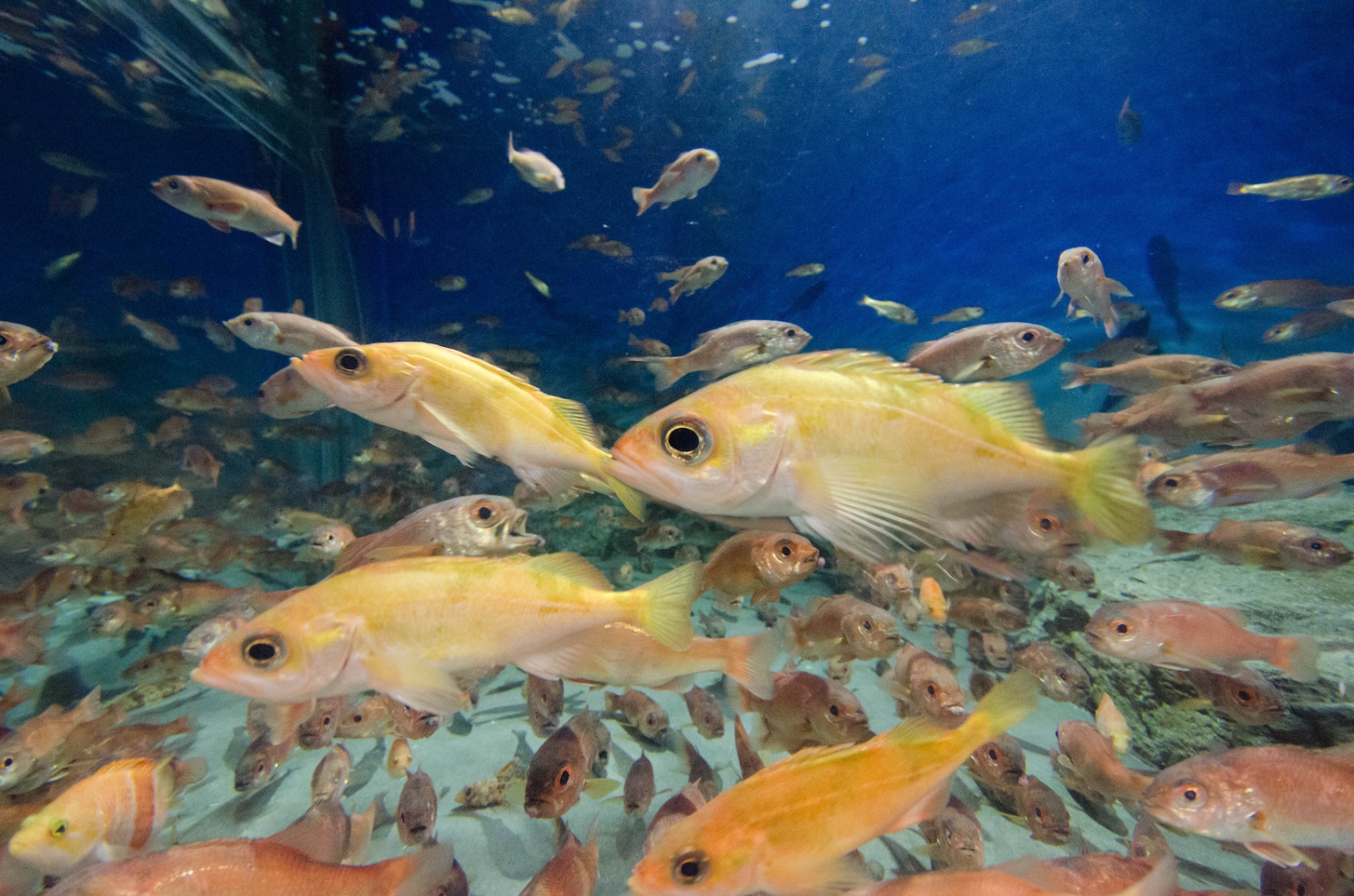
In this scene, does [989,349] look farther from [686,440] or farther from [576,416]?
[686,440]

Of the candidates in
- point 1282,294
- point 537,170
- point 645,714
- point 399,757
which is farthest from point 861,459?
point 1282,294

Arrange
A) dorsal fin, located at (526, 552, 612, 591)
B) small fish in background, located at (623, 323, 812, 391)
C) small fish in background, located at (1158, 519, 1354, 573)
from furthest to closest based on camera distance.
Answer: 1. small fish in background, located at (623, 323, 812, 391)
2. small fish in background, located at (1158, 519, 1354, 573)
3. dorsal fin, located at (526, 552, 612, 591)

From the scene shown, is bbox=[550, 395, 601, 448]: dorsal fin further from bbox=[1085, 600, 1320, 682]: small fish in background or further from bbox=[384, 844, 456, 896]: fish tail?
bbox=[1085, 600, 1320, 682]: small fish in background

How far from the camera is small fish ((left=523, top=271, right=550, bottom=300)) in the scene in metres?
10.7

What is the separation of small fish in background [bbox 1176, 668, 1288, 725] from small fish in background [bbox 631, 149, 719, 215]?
589 cm

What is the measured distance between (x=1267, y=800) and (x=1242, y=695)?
4.04 feet

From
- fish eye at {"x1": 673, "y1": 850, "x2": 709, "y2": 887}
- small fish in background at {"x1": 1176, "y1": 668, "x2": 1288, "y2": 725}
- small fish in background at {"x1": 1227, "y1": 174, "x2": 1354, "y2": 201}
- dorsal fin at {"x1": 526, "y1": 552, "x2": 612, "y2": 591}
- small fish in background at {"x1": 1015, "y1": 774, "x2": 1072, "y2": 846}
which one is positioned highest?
small fish in background at {"x1": 1227, "y1": 174, "x2": 1354, "y2": 201}

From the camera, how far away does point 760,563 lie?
8.57ft

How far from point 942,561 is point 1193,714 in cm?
199

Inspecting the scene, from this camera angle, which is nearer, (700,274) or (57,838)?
(57,838)

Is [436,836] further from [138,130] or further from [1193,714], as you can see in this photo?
[138,130]

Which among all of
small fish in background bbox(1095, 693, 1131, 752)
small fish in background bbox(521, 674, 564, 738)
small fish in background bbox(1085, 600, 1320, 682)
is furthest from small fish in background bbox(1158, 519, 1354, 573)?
small fish in background bbox(521, 674, 564, 738)

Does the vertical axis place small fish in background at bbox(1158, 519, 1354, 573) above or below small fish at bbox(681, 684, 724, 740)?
above

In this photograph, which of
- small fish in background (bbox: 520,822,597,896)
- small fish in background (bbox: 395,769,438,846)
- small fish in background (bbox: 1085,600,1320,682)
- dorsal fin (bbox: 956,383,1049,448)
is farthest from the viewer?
small fish in background (bbox: 1085,600,1320,682)
